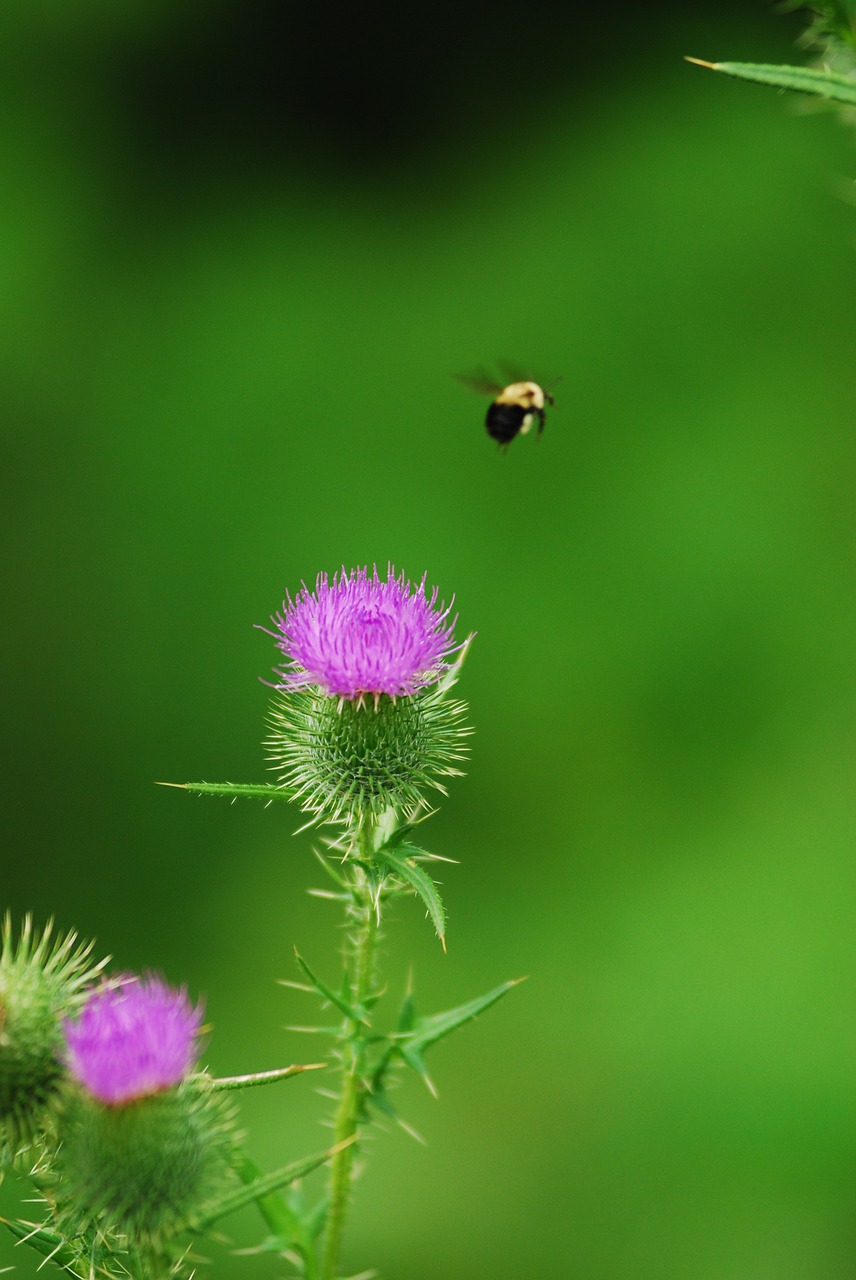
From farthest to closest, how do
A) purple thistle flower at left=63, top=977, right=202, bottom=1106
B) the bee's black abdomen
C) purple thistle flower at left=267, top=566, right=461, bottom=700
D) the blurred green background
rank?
1. the blurred green background
2. the bee's black abdomen
3. purple thistle flower at left=267, top=566, right=461, bottom=700
4. purple thistle flower at left=63, top=977, right=202, bottom=1106

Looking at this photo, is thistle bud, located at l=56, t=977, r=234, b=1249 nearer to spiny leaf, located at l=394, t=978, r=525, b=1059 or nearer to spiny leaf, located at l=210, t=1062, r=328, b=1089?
spiny leaf, located at l=210, t=1062, r=328, b=1089

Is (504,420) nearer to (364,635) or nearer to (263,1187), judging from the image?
(364,635)

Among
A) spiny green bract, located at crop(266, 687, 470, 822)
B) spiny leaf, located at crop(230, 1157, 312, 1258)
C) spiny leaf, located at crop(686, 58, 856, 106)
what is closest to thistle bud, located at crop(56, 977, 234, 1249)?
spiny leaf, located at crop(230, 1157, 312, 1258)

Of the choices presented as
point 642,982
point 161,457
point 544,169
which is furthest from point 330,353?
point 642,982

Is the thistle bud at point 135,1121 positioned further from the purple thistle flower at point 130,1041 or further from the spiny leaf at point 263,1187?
the spiny leaf at point 263,1187

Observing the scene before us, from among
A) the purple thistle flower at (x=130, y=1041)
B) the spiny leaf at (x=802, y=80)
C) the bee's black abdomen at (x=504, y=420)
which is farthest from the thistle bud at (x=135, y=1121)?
the bee's black abdomen at (x=504, y=420)

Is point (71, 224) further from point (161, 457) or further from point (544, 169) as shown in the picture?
point (544, 169)

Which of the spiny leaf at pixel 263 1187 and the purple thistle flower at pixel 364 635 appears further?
the purple thistle flower at pixel 364 635
